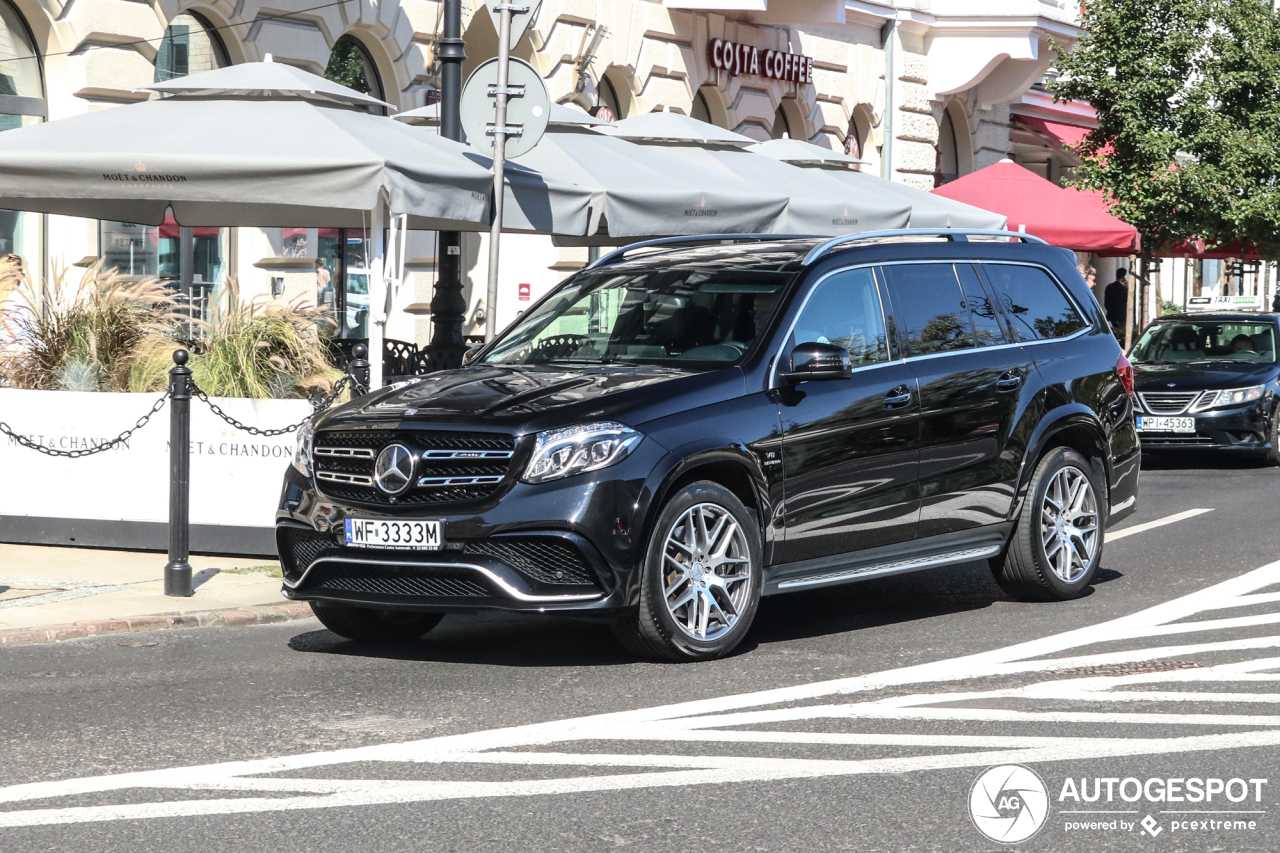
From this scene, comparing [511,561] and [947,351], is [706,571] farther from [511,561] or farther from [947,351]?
[947,351]

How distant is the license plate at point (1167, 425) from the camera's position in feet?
57.8

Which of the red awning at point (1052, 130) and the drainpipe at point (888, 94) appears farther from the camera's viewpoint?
the red awning at point (1052, 130)

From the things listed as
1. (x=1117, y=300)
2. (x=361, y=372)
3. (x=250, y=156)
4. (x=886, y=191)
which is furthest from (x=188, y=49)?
(x=1117, y=300)

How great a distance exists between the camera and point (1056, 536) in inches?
372

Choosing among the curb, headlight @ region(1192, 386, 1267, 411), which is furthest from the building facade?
headlight @ region(1192, 386, 1267, 411)

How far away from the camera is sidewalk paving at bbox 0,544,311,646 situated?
8375 mm

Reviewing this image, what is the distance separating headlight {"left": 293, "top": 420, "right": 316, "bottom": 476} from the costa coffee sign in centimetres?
1872

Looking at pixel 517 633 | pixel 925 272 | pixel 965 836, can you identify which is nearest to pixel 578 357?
pixel 517 633

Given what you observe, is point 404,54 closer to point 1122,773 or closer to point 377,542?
point 377,542

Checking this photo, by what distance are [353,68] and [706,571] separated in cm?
1376

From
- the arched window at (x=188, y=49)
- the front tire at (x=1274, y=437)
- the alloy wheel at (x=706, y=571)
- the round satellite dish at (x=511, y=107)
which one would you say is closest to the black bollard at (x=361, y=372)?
the round satellite dish at (x=511, y=107)

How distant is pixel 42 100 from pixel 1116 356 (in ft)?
33.2

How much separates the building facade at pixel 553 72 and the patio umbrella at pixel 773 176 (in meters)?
3.38

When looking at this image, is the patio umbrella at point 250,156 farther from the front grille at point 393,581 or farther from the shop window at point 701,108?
the shop window at point 701,108
